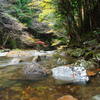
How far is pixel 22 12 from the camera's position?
74.1ft

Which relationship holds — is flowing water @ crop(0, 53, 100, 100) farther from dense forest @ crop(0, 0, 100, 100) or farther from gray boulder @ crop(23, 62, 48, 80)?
gray boulder @ crop(23, 62, 48, 80)

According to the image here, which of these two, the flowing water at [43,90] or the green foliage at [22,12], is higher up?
the flowing water at [43,90]

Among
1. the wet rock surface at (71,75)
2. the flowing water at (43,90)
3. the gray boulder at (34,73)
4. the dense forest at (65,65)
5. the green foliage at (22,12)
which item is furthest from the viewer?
the green foliage at (22,12)

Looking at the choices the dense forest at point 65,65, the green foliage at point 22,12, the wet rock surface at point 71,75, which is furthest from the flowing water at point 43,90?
the green foliage at point 22,12

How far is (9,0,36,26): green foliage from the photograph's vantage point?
21406 millimetres

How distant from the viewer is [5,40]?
1781 centimetres

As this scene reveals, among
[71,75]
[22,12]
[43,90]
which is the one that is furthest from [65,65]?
[22,12]

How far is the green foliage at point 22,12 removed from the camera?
21.4m

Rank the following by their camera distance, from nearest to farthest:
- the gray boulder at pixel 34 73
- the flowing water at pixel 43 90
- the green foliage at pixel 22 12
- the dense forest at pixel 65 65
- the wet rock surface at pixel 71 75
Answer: the flowing water at pixel 43 90, the dense forest at pixel 65 65, the wet rock surface at pixel 71 75, the gray boulder at pixel 34 73, the green foliage at pixel 22 12

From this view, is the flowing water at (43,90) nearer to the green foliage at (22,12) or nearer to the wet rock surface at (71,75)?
the wet rock surface at (71,75)

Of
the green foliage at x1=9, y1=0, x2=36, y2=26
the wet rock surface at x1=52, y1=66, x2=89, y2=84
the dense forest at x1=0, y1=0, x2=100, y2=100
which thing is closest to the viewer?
the dense forest at x1=0, y1=0, x2=100, y2=100

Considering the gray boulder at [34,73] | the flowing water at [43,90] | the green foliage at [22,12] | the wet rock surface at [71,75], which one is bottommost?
the green foliage at [22,12]

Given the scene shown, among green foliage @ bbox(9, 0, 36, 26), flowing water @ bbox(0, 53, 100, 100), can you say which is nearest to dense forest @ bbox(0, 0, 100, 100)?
flowing water @ bbox(0, 53, 100, 100)

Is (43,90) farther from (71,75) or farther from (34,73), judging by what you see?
(34,73)
